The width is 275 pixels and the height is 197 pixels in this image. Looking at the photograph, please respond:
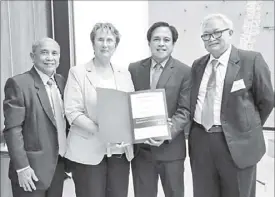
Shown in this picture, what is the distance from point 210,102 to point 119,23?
250cm

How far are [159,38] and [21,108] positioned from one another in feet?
2.89

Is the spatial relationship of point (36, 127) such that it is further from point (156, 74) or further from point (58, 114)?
point (156, 74)

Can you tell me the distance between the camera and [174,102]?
74.0 inches

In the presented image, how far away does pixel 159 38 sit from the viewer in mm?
1859

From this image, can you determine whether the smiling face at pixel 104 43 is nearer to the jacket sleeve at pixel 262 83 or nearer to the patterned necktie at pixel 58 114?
the patterned necktie at pixel 58 114

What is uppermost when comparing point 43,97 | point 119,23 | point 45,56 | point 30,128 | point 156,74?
point 119,23

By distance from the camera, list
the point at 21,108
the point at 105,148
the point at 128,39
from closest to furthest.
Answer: the point at 21,108 < the point at 105,148 < the point at 128,39

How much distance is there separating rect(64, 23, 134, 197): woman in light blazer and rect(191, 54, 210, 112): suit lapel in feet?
1.38

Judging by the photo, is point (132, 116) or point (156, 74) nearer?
point (132, 116)

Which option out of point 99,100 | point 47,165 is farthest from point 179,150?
point 47,165

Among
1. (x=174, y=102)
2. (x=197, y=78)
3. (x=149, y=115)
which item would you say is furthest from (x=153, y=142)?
(x=197, y=78)

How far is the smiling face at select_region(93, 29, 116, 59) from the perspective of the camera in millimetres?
1808

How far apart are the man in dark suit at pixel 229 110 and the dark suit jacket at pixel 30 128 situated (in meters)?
0.89

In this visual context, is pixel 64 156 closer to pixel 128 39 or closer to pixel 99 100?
pixel 99 100
